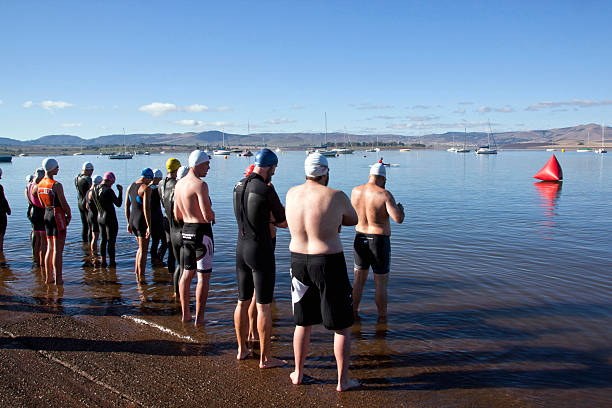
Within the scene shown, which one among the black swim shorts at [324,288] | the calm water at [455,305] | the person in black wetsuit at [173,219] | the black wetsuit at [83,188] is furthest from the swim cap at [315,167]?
the black wetsuit at [83,188]

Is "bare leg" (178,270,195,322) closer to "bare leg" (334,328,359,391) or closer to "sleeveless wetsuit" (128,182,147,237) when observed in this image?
"bare leg" (334,328,359,391)

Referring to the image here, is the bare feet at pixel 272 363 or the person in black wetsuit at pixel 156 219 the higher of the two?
the person in black wetsuit at pixel 156 219

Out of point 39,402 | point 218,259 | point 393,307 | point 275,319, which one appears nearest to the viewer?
point 39,402

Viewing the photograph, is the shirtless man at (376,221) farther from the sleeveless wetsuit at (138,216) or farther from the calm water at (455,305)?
the sleeveless wetsuit at (138,216)

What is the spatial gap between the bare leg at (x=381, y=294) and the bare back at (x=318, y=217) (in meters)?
2.30

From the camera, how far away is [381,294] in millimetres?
6371

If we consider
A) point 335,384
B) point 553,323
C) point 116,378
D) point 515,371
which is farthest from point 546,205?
point 116,378

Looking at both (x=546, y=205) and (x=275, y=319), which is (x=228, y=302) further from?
(x=546, y=205)

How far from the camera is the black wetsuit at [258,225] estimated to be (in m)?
4.41

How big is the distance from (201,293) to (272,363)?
155cm

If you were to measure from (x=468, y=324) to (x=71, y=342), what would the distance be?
5371 millimetres

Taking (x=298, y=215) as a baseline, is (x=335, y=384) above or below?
below

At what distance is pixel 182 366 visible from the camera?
189 inches

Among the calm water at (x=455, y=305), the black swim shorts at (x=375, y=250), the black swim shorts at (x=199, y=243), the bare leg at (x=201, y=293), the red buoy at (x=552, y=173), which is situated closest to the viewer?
the calm water at (x=455, y=305)
